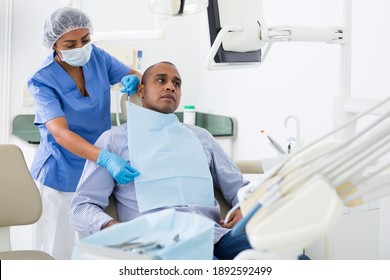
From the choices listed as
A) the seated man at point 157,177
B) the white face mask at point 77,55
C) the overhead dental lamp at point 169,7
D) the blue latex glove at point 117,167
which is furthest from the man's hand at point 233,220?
the white face mask at point 77,55

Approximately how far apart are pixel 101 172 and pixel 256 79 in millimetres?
1388

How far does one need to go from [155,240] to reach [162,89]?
0.99 metres

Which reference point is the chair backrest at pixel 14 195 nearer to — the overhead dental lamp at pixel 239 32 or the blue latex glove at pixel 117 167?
the blue latex glove at pixel 117 167

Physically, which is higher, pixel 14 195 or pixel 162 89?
pixel 162 89

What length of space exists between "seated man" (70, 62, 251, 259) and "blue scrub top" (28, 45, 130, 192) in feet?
0.95

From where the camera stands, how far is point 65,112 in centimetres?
221

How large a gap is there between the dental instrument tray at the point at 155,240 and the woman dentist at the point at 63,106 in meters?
0.95

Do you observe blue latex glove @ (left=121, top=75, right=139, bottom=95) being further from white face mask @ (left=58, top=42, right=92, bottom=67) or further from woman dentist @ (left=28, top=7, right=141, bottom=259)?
white face mask @ (left=58, top=42, right=92, bottom=67)

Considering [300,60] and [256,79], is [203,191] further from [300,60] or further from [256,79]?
[256,79]

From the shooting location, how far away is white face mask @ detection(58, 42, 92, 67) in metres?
2.14

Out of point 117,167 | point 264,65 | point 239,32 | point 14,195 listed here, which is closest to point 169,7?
point 239,32

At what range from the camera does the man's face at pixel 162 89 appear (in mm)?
1981

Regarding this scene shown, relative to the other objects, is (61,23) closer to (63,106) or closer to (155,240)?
(63,106)

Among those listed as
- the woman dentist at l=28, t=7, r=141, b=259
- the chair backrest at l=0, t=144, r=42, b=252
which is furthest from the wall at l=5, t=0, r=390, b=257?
the chair backrest at l=0, t=144, r=42, b=252
